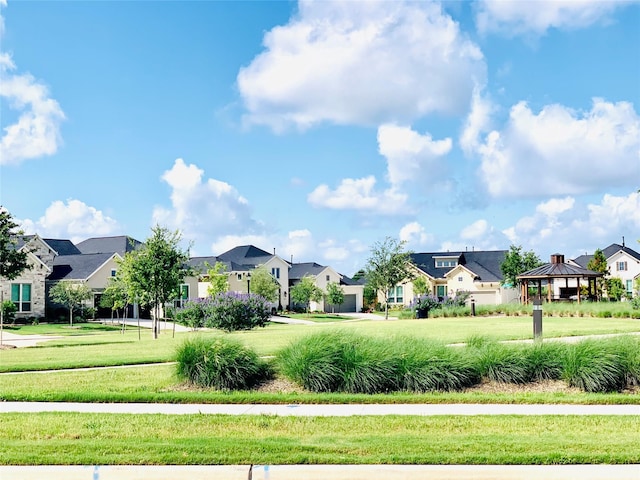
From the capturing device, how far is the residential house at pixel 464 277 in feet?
212

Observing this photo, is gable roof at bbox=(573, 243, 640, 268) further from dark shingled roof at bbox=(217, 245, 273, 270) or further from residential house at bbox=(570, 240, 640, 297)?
dark shingled roof at bbox=(217, 245, 273, 270)

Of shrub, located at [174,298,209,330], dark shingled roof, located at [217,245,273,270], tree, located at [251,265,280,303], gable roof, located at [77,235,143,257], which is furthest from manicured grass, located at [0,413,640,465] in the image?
dark shingled roof, located at [217,245,273,270]

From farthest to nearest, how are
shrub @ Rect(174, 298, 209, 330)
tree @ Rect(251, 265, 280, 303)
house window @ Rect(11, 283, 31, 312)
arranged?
tree @ Rect(251, 265, 280, 303)
house window @ Rect(11, 283, 31, 312)
shrub @ Rect(174, 298, 209, 330)

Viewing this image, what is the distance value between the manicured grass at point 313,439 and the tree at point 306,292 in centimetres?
5271

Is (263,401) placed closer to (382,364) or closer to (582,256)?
(382,364)

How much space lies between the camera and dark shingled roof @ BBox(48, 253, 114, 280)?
5038 cm

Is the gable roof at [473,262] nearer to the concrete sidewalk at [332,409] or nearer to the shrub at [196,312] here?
the shrub at [196,312]

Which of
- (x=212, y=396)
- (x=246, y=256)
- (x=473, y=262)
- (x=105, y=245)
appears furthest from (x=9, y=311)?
(x=473, y=262)

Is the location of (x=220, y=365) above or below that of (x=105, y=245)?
below

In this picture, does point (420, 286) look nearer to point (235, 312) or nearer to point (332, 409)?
point (235, 312)

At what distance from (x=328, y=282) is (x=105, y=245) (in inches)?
834

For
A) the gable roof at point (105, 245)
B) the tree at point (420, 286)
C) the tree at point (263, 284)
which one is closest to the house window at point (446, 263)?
the tree at point (420, 286)

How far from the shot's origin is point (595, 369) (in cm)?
1091
